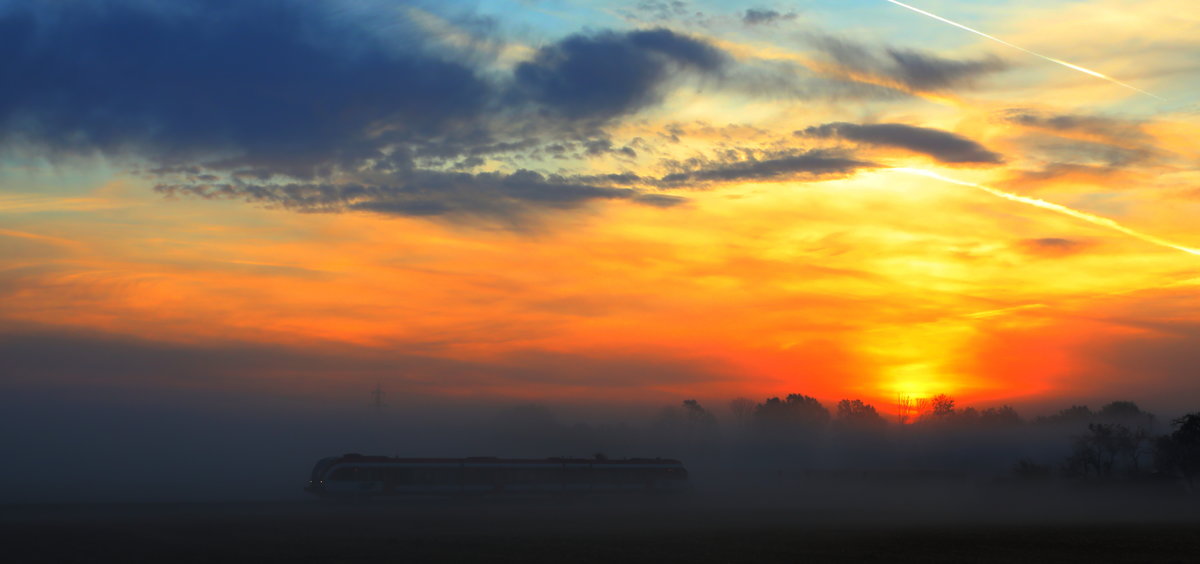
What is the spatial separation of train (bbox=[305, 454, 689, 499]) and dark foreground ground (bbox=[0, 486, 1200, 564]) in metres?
6.46

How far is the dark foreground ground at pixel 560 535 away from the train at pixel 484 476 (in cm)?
646

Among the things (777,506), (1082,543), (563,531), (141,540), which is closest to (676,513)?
(777,506)

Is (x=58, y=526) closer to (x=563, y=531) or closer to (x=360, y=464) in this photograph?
(x=563, y=531)

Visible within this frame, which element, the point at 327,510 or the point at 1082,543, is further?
the point at 327,510

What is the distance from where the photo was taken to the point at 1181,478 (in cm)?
11612

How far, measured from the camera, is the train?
92562mm

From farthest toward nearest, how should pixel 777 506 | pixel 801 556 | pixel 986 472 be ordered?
1. pixel 986 472
2. pixel 777 506
3. pixel 801 556

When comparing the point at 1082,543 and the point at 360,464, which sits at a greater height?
the point at 360,464

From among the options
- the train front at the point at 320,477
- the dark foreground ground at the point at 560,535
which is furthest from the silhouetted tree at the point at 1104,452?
the train front at the point at 320,477

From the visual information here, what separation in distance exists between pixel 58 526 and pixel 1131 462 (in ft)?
433

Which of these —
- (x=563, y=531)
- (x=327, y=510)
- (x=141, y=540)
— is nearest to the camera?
(x=141, y=540)

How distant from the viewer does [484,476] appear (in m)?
101

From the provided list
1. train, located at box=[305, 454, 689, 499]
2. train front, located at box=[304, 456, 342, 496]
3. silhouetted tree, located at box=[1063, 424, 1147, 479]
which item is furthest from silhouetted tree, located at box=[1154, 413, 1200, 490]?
train front, located at box=[304, 456, 342, 496]

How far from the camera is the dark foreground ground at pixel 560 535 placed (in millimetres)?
41938
